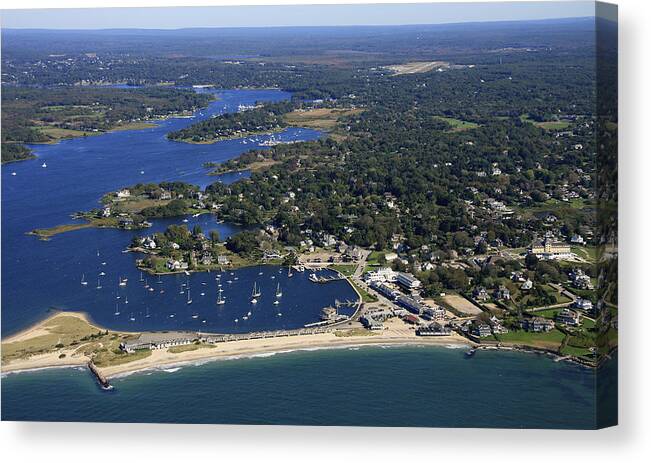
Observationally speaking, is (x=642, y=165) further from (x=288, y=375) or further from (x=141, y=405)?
(x=141, y=405)

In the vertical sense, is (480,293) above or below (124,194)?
below

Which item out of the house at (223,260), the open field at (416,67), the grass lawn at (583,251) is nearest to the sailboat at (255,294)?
the house at (223,260)

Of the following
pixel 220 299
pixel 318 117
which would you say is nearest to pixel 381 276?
pixel 220 299

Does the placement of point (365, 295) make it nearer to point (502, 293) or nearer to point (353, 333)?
point (353, 333)

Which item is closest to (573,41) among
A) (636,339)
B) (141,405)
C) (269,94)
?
(636,339)

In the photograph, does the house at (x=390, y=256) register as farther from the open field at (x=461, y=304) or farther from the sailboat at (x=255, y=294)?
the sailboat at (x=255, y=294)

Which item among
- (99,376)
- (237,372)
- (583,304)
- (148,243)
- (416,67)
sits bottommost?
(237,372)

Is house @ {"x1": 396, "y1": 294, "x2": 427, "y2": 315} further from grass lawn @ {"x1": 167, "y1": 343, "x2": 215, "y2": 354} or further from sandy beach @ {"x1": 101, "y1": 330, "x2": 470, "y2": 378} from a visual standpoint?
grass lawn @ {"x1": 167, "y1": 343, "x2": 215, "y2": 354}
